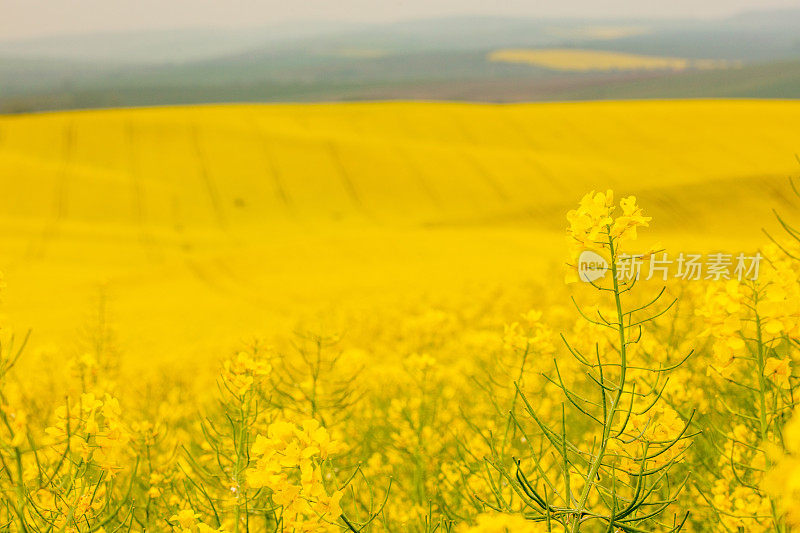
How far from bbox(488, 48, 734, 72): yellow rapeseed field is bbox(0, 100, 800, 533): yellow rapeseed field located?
38076 mm

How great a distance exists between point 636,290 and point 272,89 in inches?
3823

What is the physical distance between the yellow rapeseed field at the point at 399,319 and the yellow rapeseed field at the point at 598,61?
125 ft

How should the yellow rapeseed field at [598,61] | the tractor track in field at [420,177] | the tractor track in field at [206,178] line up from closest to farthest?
the tractor track in field at [206,178] → the tractor track in field at [420,177] → the yellow rapeseed field at [598,61]

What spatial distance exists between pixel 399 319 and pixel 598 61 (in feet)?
279

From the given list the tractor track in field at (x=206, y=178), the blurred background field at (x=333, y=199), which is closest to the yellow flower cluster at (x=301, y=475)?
the blurred background field at (x=333, y=199)

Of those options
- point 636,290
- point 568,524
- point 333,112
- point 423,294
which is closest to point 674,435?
point 568,524

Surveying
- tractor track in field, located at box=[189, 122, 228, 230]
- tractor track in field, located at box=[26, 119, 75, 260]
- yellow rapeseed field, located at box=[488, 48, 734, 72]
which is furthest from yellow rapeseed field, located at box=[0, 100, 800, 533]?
yellow rapeseed field, located at box=[488, 48, 734, 72]

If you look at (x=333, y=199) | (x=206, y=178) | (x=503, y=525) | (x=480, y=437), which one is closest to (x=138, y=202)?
(x=206, y=178)

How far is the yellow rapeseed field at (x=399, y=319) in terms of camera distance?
1766 millimetres

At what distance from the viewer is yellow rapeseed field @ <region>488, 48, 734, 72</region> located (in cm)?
7919

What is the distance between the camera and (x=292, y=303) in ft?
53.6

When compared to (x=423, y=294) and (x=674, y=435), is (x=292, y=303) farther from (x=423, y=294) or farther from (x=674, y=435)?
(x=674, y=435)

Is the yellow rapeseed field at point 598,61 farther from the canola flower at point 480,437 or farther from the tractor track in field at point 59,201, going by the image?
the canola flower at point 480,437

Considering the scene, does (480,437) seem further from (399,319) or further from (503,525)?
(399,319)
